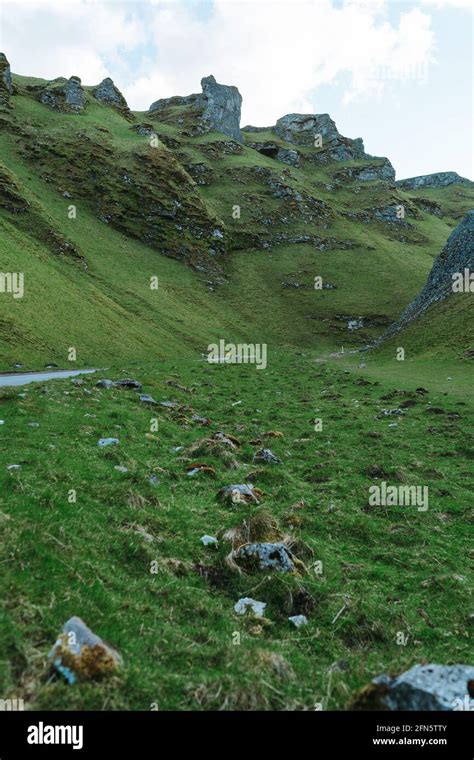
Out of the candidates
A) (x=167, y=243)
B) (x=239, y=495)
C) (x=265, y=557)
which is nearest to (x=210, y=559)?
(x=265, y=557)

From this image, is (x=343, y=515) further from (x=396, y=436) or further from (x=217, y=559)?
(x=396, y=436)

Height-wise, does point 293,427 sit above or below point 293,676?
above

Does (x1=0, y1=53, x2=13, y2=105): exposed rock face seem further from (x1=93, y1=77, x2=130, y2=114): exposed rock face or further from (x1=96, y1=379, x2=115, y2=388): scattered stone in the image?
(x1=96, y1=379, x2=115, y2=388): scattered stone

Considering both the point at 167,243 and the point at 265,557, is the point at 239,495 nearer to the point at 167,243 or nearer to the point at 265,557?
the point at 265,557

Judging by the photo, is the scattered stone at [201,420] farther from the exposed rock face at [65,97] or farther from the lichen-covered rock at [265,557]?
the exposed rock face at [65,97]

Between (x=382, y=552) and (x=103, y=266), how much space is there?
7954cm

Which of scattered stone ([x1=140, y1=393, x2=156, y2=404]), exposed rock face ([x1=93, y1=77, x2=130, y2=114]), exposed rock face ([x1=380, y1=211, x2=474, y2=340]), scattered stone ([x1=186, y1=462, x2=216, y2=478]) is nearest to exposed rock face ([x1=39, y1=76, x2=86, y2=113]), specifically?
exposed rock face ([x1=93, y1=77, x2=130, y2=114])

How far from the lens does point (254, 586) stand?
9.26m

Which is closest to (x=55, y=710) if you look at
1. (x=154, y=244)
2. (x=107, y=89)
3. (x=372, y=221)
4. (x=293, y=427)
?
(x=293, y=427)

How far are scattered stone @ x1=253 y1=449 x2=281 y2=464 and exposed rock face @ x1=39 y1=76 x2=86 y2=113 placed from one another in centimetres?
15123

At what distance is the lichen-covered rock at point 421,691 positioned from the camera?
5.33 metres

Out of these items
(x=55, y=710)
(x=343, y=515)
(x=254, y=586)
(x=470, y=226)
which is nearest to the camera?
(x=55, y=710)

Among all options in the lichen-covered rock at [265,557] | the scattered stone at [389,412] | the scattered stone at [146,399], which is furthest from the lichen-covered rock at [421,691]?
the scattered stone at [389,412]

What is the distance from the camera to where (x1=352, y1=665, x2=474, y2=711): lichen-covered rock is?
5.33m
